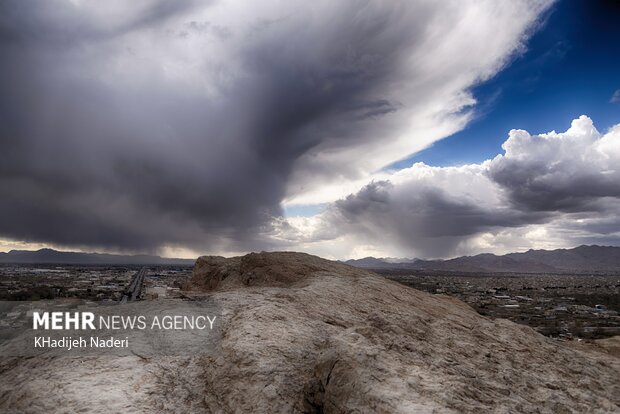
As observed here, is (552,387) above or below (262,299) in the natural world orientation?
below

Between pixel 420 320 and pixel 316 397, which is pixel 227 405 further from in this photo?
pixel 420 320

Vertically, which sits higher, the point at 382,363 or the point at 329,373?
the point at 382,363

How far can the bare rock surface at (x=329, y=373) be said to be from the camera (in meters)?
5.80

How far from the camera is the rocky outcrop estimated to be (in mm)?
5720

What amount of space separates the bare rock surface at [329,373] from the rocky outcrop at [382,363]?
21 mm

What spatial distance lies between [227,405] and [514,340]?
631cm

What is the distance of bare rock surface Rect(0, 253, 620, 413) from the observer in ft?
19.0

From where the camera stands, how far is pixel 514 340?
29.2 ft

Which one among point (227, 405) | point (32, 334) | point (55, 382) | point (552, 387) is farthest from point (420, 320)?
point (32, 334)

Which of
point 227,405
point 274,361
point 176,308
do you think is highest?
point 176,308

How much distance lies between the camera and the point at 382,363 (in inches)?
245

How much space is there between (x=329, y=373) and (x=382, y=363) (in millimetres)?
830

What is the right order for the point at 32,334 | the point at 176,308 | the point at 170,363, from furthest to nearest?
the point at 176,308
the point at 32,334
the point at 170,363

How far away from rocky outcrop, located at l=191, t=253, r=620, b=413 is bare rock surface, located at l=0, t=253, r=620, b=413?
2cm
